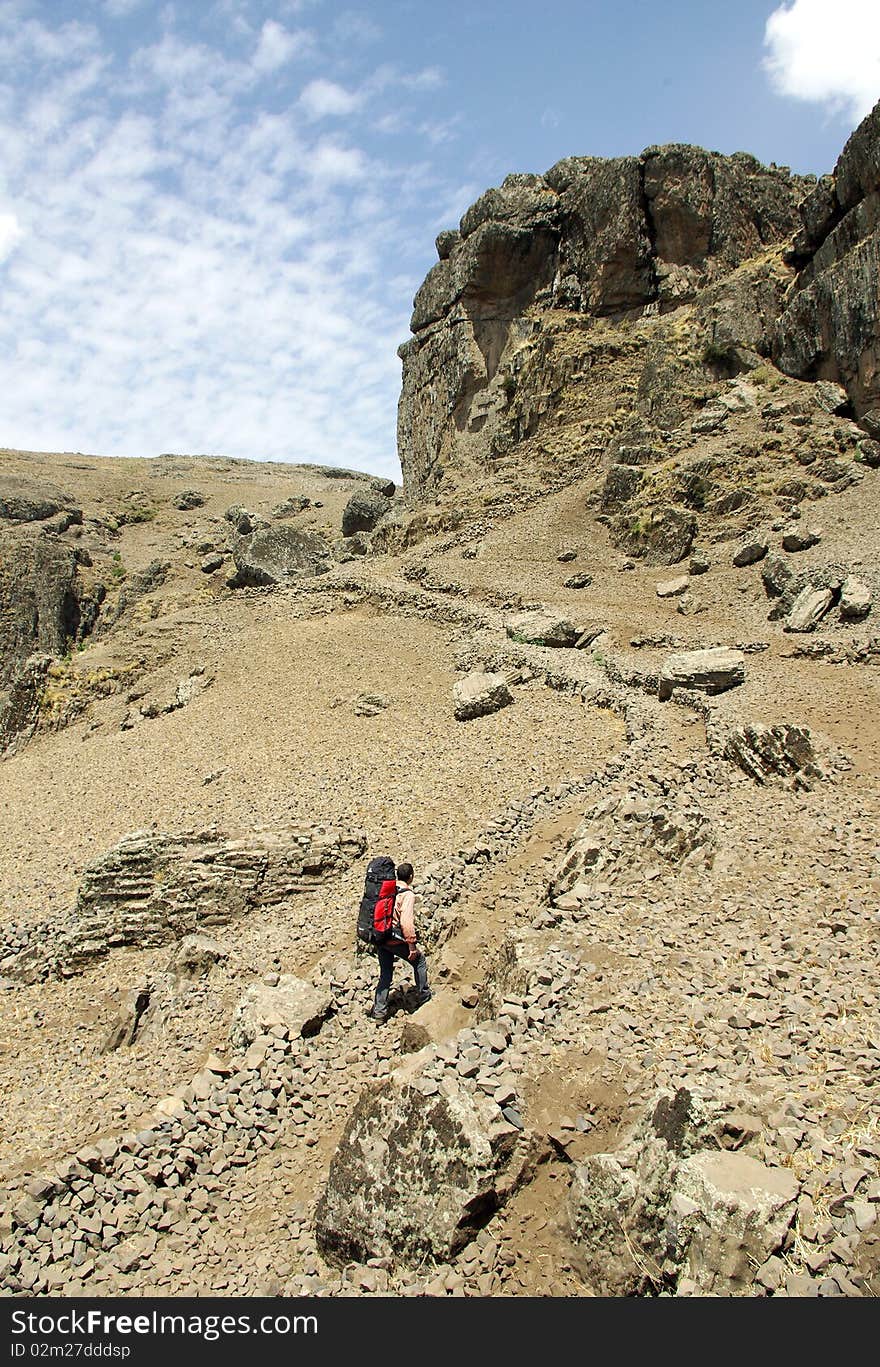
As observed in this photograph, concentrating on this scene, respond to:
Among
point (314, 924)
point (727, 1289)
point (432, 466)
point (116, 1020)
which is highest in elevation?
point (432, 466)

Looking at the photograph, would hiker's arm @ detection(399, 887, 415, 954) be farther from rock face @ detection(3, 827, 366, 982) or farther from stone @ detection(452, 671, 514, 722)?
stone @ detection(452, 671, 514, 722)

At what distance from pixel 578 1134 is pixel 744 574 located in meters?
16.9

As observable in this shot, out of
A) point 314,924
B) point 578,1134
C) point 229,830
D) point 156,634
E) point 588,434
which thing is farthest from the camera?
point 588,434

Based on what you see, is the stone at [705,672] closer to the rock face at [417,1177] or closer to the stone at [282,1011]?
the stone at [282,1011]

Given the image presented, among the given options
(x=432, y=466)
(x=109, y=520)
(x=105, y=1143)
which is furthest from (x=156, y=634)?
(x=105, y=1143)

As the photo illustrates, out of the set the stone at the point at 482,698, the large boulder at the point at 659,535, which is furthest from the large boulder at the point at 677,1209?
the large boulder at the point at 659,535

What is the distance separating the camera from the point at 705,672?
13.6 metres

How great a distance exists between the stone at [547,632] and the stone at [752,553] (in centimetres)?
507

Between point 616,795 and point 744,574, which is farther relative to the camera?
point 744,574

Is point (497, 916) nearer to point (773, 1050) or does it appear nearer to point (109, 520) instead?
point (773, 1050)

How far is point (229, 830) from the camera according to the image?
11.0 metres

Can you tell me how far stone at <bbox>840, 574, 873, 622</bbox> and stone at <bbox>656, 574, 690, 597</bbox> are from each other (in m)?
4.44

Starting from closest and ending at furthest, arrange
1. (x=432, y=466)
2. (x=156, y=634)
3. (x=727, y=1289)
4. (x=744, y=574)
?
(x=727, y=1289)
(x=744, y=574)
(x=156, y=634)
(x=432, y=466)

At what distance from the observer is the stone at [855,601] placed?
1538cm
